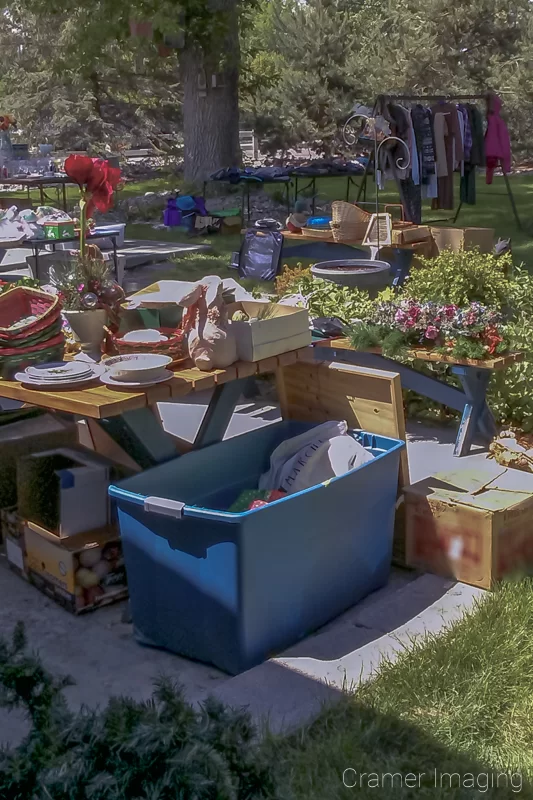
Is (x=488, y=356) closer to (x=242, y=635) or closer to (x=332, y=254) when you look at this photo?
(x=242, y=635)

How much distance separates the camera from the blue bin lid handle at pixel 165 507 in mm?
2774

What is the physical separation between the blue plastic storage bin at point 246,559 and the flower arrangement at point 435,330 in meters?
1.05

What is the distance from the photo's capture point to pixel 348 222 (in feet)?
23.6

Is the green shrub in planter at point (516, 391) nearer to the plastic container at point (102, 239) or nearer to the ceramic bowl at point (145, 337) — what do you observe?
the ceramic bowl at point (145, 337)

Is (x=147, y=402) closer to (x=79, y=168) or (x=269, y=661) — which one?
(x=269, y=661)

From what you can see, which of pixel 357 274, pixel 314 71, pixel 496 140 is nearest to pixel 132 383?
pixel 357 274

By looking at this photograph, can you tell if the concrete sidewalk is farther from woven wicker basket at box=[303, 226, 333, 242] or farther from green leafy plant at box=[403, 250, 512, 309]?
woven wicker basket at box=[303, 226, 333, 242]

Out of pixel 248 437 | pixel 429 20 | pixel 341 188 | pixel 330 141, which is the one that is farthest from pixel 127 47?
pixel 248 437

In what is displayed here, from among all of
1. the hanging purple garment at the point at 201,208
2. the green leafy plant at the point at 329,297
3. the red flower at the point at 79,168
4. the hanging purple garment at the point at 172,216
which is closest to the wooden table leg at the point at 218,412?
the red flower at the point at 79,168

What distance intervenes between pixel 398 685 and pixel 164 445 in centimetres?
122

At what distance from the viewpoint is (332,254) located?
759cm

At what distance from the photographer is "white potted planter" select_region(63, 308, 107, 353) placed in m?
3.54

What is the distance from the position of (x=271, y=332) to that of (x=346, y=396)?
447mm

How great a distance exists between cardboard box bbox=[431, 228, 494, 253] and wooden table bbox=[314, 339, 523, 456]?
90.3 inches
